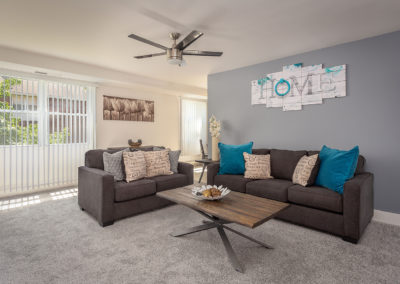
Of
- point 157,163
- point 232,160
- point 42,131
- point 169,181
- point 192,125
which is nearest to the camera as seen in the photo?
point 169,181

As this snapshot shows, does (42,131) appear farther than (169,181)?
Yes

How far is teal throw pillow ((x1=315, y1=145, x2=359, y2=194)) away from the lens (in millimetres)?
2514

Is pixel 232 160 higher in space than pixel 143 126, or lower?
lower

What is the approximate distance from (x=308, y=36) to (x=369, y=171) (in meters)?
2.04

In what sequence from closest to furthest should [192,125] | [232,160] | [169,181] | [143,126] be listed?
[169,181], [232,160], [143,126], [192,125]

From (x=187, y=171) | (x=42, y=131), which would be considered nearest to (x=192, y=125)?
(x=187, y=171)

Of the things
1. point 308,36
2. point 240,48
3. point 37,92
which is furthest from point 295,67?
point 37,92

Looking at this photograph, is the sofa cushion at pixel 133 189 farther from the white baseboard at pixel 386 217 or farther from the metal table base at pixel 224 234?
the white baseboard at pixel 386 217

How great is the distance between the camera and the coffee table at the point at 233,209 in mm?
1772

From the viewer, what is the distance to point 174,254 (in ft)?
6.77

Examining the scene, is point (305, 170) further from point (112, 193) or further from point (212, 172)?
point (112, 193)

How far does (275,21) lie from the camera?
264 centimetres

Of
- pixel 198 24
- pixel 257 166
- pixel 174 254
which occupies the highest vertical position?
pixel 198 24

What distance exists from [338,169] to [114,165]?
284 cm
